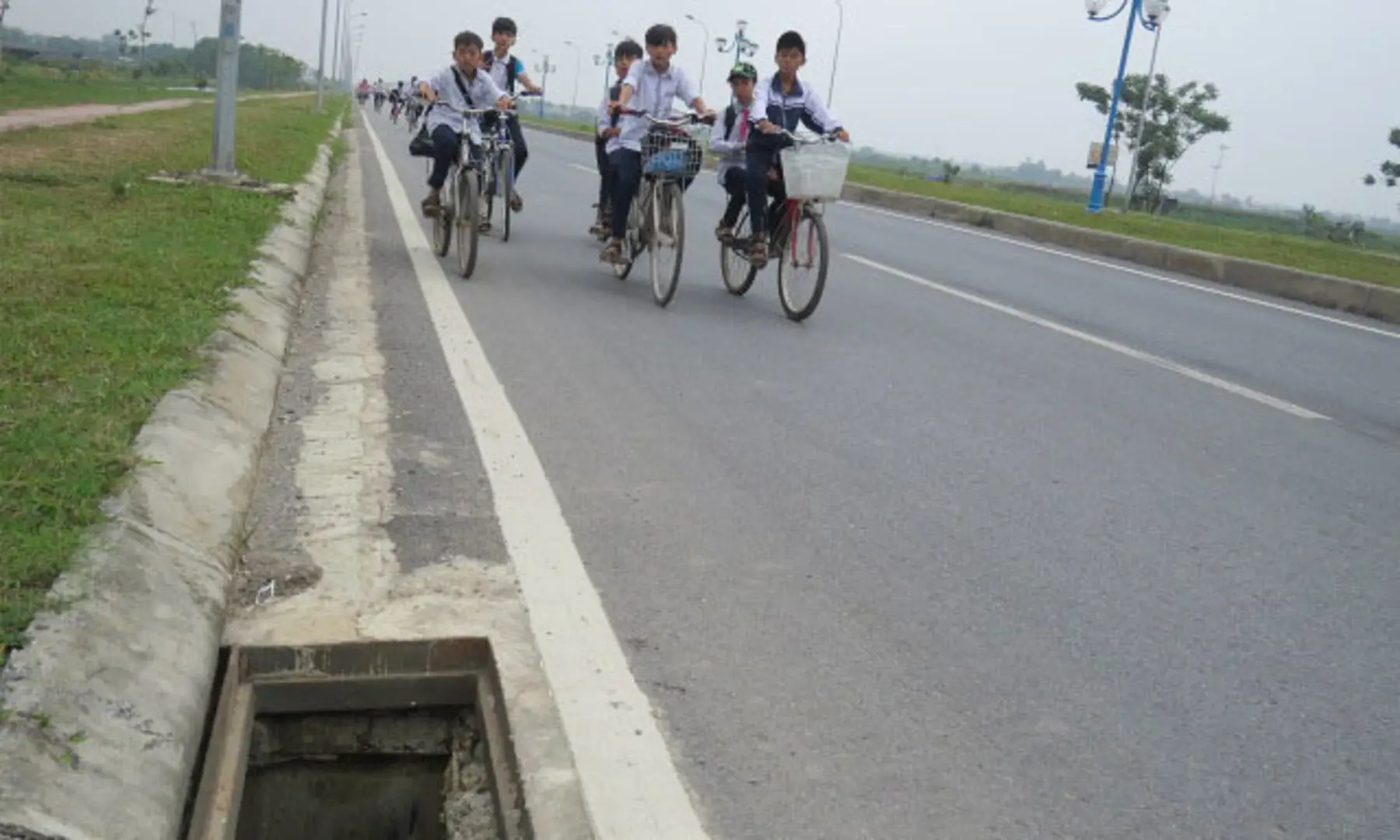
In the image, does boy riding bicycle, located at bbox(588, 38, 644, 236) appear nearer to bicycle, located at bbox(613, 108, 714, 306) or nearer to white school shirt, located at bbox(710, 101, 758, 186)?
bicycle, located at bbox(613, 108, 714, 306)

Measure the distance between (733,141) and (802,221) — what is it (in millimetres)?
715

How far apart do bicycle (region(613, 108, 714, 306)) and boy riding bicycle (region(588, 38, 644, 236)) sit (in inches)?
19.1

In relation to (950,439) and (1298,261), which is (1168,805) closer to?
(950,439)

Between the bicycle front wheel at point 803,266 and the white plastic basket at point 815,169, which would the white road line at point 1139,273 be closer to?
the bicycle front wheel at point 803,266

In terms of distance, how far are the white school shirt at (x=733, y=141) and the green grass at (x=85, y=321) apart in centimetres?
297

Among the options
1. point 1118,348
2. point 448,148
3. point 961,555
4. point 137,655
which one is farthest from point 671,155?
point 137,655

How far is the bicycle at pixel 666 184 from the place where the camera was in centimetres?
813

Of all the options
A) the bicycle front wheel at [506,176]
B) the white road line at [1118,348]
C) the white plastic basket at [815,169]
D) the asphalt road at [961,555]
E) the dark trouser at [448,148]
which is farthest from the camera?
the bicycle front wheel at [506,176]

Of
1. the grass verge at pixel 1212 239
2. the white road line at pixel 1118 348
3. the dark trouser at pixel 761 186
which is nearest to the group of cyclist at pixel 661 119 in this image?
the dark trouser at pixel 761 186

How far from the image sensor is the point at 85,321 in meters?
5.04

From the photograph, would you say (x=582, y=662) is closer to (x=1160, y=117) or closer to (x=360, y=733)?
(x=360, y=733)

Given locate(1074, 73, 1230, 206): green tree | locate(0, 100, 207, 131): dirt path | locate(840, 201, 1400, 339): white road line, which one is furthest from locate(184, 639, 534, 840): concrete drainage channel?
locate(1074, 73, 1230, 206): green tree

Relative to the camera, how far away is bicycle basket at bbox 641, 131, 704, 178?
813 centimetres

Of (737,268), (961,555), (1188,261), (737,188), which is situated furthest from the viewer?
(1188,261)
